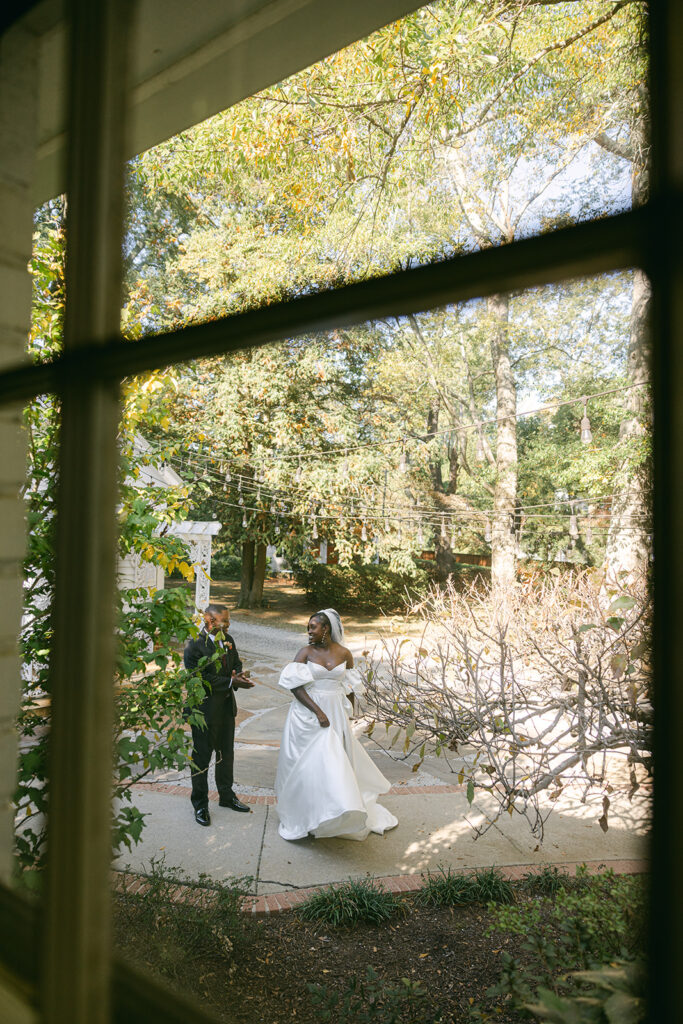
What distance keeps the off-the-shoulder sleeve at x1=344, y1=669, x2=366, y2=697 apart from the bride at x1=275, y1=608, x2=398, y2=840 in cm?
2

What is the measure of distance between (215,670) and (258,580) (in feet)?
2.47

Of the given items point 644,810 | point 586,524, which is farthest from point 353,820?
point 644,810

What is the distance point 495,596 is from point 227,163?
0.97 m

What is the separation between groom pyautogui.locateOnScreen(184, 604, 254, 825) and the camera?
1.70 m

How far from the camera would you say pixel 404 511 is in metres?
1.12

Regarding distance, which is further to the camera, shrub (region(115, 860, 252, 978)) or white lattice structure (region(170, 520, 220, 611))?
white lattice structure (region(170, 520, 220, 611))

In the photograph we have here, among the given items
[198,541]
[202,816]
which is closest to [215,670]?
[198,541]

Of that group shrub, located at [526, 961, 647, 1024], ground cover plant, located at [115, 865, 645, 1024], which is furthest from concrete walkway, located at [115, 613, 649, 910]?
shrub, located at [526, 961, 647, 1024]

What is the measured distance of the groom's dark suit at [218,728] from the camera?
189 cm

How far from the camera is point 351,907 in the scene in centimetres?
167

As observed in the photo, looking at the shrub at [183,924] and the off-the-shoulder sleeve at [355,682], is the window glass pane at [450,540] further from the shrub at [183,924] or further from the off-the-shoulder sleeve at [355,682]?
the shrub at [183,924]

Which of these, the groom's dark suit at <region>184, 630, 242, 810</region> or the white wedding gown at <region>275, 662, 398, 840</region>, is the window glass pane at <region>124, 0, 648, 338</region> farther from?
the white wedding gown at <region>275, 662, 398, 840</region>

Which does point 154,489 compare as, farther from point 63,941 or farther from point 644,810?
point 644,810

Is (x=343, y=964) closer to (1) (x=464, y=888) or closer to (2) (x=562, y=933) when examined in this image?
(1) (x=464, y=888)
